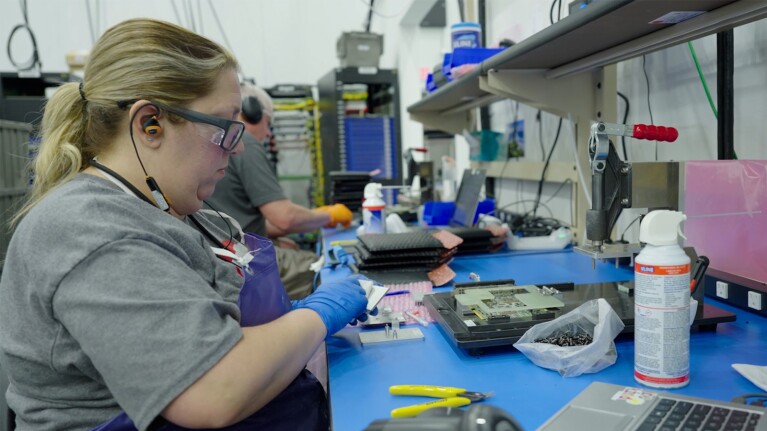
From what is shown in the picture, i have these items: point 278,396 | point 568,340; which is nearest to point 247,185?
point 278,396

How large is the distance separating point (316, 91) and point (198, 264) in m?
3.99

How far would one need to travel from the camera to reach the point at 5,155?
204 cm

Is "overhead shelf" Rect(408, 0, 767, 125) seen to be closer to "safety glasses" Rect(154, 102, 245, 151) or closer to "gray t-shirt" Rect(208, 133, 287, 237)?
"safety glasses" Rect(154, 102, 245, 151)

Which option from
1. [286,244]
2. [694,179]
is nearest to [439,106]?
[286,244]

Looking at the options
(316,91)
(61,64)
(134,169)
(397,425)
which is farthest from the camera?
(316,91)

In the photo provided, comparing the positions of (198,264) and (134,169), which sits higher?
(134,169)

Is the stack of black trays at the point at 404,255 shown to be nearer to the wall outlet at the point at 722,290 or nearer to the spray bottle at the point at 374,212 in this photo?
the spray bottle at the point at 374,212

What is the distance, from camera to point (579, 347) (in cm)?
81

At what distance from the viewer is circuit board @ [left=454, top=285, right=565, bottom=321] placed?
0.93m

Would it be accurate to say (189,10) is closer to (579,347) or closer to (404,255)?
(404,255)

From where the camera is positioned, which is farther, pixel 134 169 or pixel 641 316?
pixel 134 169

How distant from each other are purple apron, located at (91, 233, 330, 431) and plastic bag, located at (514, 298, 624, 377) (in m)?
0.34

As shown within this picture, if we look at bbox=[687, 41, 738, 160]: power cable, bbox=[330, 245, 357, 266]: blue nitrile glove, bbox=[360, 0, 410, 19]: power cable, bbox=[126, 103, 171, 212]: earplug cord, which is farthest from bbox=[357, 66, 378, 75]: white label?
bbox=[126, 103, 171, 212]: earplug cord

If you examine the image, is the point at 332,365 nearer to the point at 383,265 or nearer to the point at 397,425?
the point at 397,425
